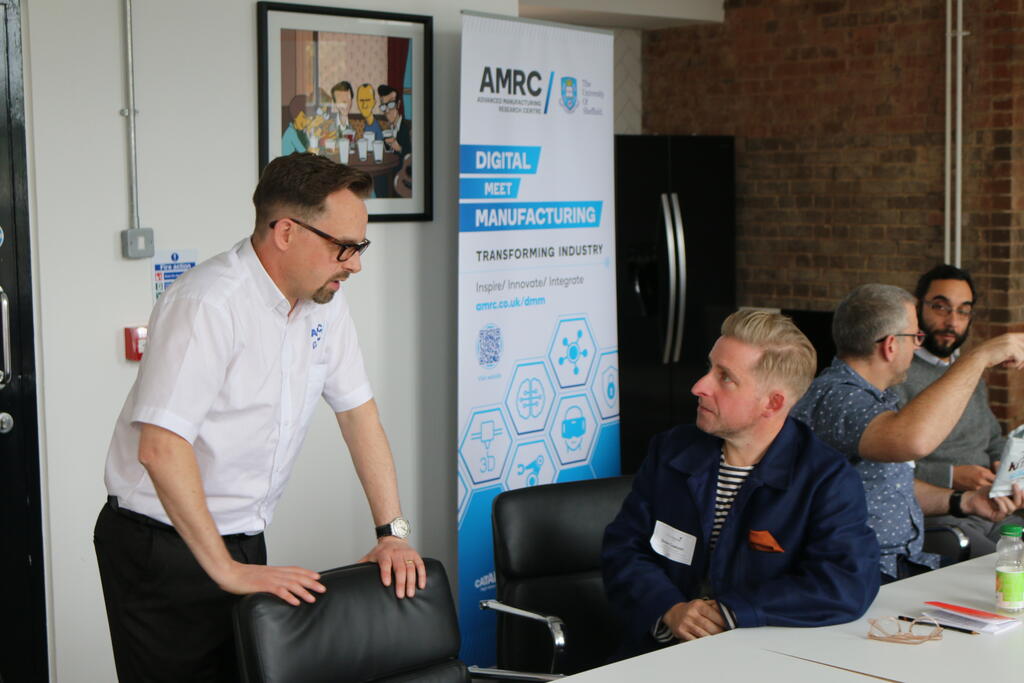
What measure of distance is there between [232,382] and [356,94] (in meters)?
1.79

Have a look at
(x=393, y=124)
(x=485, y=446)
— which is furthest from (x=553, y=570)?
(x=393, y=124)

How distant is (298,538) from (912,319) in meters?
2.05

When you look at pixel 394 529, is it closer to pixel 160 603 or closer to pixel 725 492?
pixel 160 603

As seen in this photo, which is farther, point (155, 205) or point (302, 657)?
point (155, 205)

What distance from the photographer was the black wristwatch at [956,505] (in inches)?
144

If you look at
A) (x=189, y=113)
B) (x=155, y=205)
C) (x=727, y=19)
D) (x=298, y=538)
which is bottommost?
(x=298, y=538)

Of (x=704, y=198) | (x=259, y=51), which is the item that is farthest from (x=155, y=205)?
(x=704, y=198)

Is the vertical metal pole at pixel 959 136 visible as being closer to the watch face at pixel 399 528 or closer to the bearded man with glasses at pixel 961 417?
the bearded man with glasses at pixel 961 417

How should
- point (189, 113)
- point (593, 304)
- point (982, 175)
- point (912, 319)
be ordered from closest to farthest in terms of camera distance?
1. point (912, 319)
2. point (189, 113)
3. point (593, 304)
4. point (982, 175)

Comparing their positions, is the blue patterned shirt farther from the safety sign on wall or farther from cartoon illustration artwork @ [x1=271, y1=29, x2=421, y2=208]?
the safety sign on wall

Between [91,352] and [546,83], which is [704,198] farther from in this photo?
[91,352]

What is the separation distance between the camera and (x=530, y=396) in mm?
4375

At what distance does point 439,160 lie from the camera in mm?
4316

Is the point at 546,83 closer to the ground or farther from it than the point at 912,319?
farther from it
